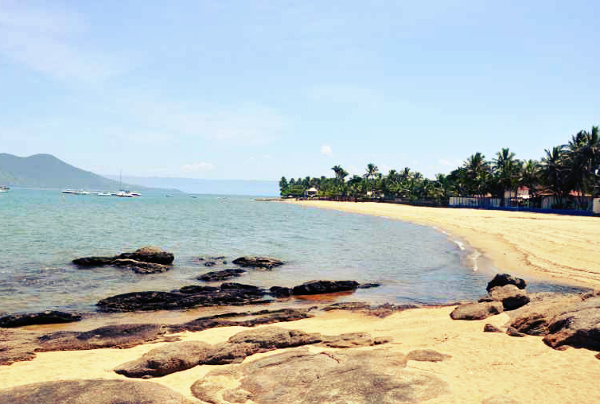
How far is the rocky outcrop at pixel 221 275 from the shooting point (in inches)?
986

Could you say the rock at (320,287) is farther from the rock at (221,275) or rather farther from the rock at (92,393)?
the rock at (92,393)

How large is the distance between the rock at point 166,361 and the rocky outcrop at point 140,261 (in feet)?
55.1

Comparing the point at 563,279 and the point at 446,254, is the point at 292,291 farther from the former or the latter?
the point at 446,254

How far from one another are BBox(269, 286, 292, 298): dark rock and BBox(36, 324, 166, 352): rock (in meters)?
7.42

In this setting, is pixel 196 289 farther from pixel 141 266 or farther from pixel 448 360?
pixel 448 360

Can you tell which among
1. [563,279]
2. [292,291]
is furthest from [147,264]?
[563,279]

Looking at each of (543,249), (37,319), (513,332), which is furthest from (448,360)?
(543,249)

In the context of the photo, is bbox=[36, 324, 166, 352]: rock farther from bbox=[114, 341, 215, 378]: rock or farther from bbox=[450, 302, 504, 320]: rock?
bbox=[450, 302, 504, 320]: rock

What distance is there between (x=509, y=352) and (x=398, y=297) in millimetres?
10009

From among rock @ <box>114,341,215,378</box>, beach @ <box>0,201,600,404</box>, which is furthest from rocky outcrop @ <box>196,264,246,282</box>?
rock @ <box>114,341,215,378</box>

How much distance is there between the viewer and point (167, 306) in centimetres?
1867

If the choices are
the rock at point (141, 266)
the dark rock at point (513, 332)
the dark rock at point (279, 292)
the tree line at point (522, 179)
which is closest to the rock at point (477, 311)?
the dark rock at point (513, 332)

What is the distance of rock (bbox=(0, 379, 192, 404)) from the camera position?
762 cm

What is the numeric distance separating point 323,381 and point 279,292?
13.0 m
